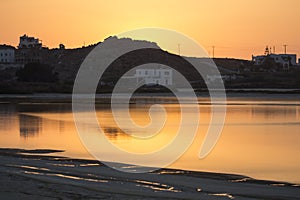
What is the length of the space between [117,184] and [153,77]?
114283 millimetres

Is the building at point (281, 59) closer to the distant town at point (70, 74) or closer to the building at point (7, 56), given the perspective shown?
the distant town at point (70, 74)

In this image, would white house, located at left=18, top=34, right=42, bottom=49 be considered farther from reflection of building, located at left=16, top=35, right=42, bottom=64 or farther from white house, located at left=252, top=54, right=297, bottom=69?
white house, located at left=252, top=54, right=297, bottom=69

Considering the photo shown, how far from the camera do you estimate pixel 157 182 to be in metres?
13.5

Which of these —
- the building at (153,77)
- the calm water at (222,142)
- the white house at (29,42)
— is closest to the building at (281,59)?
the building at (153,77)

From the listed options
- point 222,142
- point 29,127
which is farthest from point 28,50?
point 222,142

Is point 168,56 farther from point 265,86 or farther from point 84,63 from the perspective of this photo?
point 265,86

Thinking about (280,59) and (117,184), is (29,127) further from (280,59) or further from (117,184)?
(280,59)

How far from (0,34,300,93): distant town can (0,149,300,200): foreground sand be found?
7302 centimetres

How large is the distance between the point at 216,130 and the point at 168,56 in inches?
6621

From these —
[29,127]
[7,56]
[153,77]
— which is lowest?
[29,127]

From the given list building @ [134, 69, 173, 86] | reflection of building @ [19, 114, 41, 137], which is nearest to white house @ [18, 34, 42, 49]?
building @ [134, 69, 173, 86]

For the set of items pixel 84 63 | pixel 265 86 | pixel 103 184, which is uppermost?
pixel 84 63

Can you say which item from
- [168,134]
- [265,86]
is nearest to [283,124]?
[168,134]

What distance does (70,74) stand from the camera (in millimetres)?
157375
